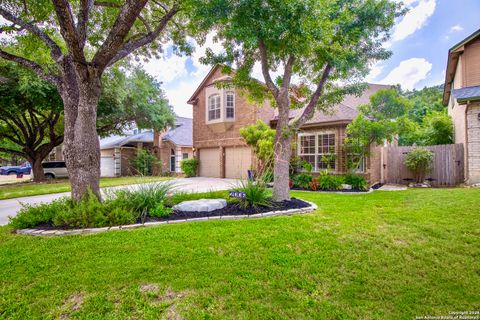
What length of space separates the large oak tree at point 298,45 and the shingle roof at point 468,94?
433 centimetres

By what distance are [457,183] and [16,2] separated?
58.6 feet

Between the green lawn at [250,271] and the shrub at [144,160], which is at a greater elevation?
the shrub at [144,160]

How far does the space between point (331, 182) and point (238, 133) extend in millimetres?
6917

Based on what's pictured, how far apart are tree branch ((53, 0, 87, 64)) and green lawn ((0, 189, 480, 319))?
3780 mm

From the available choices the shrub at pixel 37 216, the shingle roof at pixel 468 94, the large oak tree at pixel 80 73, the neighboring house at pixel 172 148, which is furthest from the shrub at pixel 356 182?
the neighboring house at pixel 172 148

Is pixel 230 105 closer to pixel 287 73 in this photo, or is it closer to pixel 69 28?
pixel 287 73

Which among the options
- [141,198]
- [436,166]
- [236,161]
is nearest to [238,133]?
[236,161]

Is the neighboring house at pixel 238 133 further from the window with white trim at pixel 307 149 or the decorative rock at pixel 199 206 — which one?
the decorative rock at pixel 199 206

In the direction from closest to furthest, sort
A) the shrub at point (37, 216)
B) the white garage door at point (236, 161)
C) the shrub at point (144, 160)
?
the shrub at point (37, 216), the white garage door at point (236, 161), the shrub at point (144, 160)

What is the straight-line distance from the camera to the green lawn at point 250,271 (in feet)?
8.02

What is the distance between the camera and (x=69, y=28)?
480 cm

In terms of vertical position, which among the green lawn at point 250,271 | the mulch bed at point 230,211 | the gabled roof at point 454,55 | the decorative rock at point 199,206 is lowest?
the green lawn at point 250,271

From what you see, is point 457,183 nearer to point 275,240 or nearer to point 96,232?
point 275,240

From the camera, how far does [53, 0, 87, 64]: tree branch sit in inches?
185
